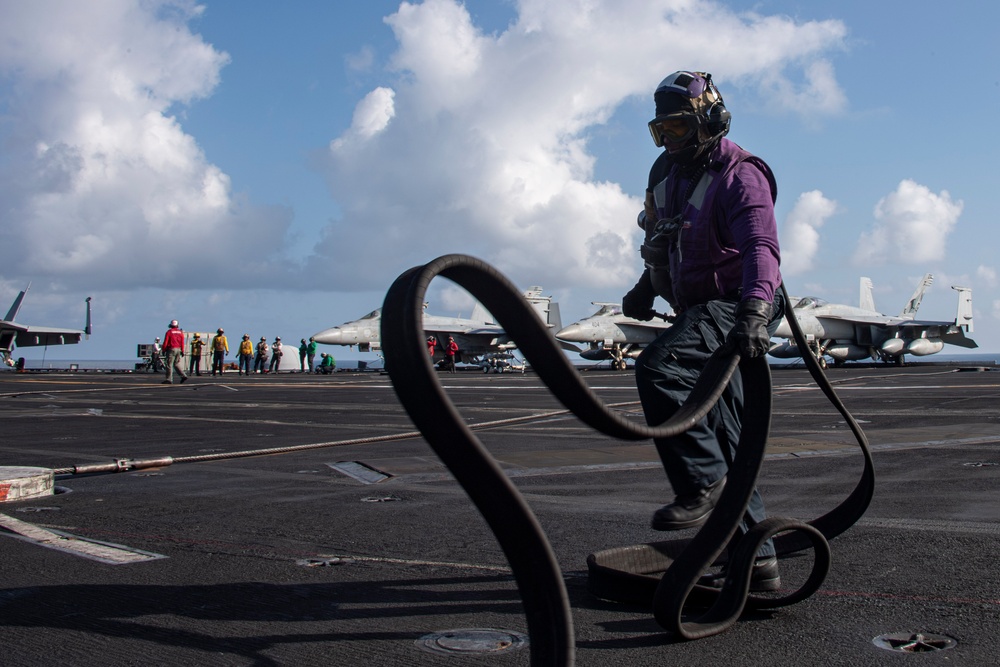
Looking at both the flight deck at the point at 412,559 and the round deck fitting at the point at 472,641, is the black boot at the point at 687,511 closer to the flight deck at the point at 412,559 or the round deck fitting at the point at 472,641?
the flight deck at the point at 412,559

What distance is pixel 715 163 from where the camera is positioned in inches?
132

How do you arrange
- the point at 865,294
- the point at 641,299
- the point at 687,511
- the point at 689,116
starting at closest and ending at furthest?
1. the point at 687,511
2. the point at 689,116
3. the point at 641,299
4. the point at 865,294

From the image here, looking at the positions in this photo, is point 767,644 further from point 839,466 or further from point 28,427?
point 28,427

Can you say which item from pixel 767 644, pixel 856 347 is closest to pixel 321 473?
pixel 767 644

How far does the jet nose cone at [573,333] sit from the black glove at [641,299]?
37.1 metres

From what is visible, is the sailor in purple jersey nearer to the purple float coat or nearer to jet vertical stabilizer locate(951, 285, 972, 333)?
the purple float coat

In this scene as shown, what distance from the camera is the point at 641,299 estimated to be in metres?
3.99

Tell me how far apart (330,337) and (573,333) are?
42.3 ft

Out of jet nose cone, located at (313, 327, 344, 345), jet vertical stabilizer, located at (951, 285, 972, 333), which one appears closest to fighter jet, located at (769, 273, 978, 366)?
jet vertical stabilizer, located at (951, 285, 972, 333)

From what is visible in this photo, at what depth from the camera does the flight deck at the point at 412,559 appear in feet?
7.77

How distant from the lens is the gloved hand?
9.00 feet

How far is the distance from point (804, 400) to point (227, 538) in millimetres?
12394

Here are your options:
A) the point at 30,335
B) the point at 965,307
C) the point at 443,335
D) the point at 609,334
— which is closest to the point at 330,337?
the point at 443,335

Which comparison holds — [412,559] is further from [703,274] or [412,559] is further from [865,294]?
[865,294]
